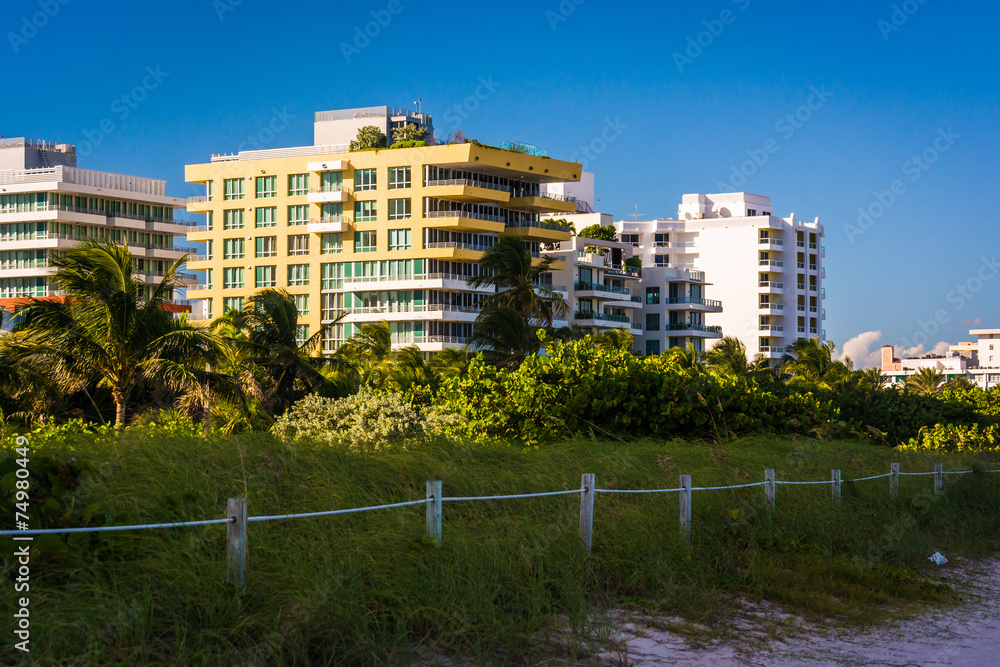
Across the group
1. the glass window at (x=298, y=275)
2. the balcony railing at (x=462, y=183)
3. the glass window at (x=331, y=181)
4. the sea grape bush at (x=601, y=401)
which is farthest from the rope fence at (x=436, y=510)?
the glass window at (x=298, y=275)

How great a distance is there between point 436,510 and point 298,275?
68.5 meters

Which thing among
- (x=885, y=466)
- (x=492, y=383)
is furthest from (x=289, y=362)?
(x=885, y=466)

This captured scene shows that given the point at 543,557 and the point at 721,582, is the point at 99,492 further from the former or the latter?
the point at 721,582

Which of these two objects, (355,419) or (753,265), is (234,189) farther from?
(355,419)

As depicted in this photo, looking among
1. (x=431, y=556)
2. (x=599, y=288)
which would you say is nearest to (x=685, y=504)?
Result: (x=431, y=556)

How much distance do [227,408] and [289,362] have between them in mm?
6287

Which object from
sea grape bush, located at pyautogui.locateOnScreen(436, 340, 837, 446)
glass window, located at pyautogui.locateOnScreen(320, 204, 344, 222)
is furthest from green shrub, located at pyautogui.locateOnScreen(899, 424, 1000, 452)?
glass window, located at pyautogui.locateOnScreen(320, 204, 344, 222)

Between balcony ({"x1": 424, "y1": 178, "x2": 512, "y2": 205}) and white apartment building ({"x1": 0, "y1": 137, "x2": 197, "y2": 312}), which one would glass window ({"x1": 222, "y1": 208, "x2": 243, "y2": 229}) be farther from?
balcony ({"x1": 424, "y1": 178, "x2": 512, "y2": 205})

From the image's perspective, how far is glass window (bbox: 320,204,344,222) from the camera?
243 feet

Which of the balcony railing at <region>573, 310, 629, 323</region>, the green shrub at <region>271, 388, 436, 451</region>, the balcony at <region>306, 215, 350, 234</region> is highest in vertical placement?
the balcony at <region>306, 215, 350, 234</region>

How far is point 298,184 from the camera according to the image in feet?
247

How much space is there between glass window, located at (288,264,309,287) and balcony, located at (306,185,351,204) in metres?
4.79

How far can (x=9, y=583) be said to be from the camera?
643cm

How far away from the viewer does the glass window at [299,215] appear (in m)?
75.1
